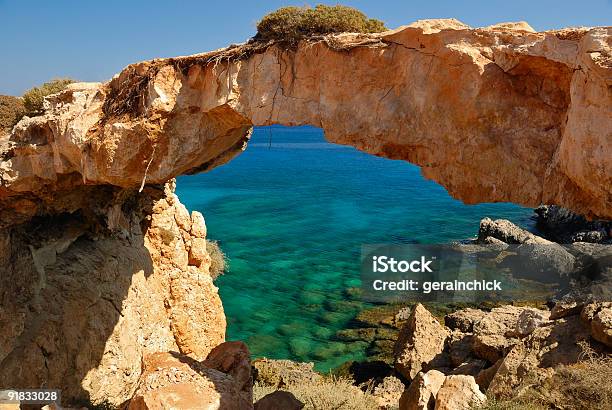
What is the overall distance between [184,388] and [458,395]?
3642 mm

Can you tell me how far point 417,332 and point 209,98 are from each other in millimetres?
7895

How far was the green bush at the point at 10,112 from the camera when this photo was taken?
891cm

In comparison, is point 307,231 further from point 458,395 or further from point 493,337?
point 458,395

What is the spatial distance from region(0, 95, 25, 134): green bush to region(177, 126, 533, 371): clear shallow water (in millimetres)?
4877

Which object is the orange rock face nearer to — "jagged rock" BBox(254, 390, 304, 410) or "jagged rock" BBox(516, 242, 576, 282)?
"jagged rock" BBox(254, 390, 304, 410)

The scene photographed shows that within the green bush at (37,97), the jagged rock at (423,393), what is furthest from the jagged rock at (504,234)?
the green bush at (37,97)

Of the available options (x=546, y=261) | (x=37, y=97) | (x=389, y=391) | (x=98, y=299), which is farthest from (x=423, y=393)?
(x=546, y=261)

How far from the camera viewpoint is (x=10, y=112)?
9.08 metres

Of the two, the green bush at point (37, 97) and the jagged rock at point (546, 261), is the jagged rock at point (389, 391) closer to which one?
the green bush at point (37, 97)

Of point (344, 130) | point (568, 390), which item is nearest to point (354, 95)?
point (344, 130)

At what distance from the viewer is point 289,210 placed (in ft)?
112

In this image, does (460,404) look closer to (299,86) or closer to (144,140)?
(299,86)

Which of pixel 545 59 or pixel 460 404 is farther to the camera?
pixel 460 404

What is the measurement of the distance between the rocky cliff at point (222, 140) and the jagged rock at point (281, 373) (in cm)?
213
